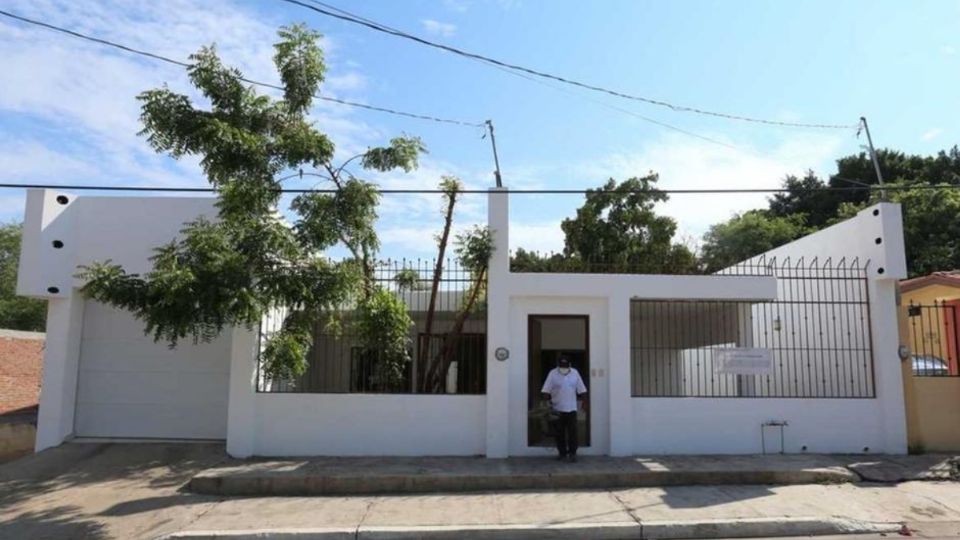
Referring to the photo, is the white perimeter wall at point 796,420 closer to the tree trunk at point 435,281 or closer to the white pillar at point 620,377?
the white pillar at point 620,377

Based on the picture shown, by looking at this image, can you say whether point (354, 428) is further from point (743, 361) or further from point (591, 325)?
point (743, 361)

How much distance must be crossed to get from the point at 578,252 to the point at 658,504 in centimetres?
2132

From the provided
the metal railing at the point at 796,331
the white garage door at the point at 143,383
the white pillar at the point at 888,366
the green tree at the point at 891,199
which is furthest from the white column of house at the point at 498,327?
the green tree at the point at 891,199

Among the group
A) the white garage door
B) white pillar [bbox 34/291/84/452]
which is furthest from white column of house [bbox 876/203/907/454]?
white pillar [bbox 34/291/84/452]

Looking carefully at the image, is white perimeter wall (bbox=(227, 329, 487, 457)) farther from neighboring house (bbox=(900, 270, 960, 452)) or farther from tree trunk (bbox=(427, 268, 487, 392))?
neighboring house (bbox=(900, 270, 960, 452))

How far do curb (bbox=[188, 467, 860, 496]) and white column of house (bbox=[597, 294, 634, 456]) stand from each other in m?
1.40

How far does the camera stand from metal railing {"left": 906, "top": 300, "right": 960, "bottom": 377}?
490 inches

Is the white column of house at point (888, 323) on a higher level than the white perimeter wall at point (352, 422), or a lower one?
higher

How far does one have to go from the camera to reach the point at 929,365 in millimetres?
13422

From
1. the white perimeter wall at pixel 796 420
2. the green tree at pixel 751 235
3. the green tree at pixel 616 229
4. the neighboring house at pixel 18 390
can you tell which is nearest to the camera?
the white perimeter wall at pixel 796 420

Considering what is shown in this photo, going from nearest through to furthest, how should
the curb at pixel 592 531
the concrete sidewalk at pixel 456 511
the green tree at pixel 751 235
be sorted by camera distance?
the curb at pixel 592 531 < the concrete sidewalk at pixel 456 511 < the green tree at pixel 751 235

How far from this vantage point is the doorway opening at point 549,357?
1151 centimetres

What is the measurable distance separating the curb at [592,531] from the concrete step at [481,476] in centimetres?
163

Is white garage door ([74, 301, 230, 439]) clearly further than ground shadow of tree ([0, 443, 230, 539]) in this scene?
Yes
